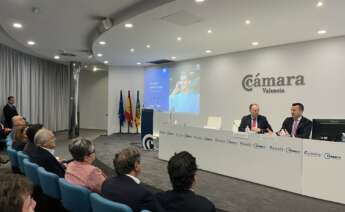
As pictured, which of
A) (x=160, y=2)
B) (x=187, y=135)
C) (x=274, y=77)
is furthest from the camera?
(x=274, y=77)

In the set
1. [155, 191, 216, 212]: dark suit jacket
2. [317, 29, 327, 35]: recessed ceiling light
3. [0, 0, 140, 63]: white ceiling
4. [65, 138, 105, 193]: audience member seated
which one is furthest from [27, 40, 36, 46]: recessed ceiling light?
[155, 191, 216, 212]: dark suit jacket

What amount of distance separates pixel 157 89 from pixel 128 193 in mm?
10212

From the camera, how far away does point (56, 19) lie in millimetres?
6188

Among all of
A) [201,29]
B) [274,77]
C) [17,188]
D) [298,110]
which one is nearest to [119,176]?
[17,188]

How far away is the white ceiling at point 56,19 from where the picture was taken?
17.2ft

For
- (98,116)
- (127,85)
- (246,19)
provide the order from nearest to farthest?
(246,19) < (127,85) < (98,116)

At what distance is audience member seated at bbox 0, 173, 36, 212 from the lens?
3.81 ft

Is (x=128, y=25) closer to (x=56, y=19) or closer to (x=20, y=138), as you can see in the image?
(x=56, y=19)

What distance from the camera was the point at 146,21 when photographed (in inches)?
225

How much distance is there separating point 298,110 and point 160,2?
298cm

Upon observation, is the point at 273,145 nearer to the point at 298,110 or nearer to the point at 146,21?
the point at 298,110

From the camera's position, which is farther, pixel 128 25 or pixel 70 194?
pixel 128 25

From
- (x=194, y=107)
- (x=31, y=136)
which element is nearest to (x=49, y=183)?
(x=31, y=136)

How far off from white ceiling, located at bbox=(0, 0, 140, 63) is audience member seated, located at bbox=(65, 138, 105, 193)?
10.4 feet
